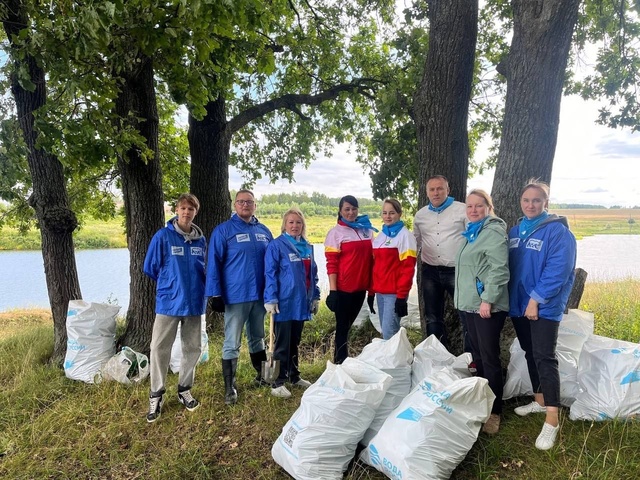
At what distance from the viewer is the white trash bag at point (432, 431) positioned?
233 centimetres

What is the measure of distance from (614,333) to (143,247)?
588 cm

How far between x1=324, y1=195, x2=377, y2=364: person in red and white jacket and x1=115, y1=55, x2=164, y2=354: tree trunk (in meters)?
2.25

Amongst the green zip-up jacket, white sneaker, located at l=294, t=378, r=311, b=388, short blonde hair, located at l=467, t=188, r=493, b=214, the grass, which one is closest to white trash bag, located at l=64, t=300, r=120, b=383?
the grass

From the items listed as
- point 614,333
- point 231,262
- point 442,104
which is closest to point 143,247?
point 231,262

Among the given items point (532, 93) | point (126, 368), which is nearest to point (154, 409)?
point (126, 368)

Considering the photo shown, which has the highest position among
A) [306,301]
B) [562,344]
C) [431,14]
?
[431,14]

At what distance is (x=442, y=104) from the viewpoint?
4.16 meters

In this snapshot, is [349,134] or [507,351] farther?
[349,134]

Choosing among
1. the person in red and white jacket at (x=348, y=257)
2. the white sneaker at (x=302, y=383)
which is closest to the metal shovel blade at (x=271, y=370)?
the white sneaker at (x=302, y=383)

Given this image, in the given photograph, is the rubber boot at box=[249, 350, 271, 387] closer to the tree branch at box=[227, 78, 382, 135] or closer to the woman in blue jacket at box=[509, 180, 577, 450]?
the woman in blue jacket at box=[509, 180, 577, 450]

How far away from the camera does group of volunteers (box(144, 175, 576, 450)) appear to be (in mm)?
2867

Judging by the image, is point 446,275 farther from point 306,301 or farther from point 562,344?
Answer: point 306,301

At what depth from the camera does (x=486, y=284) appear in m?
2.79

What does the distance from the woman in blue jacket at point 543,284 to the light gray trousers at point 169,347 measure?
2666mm
